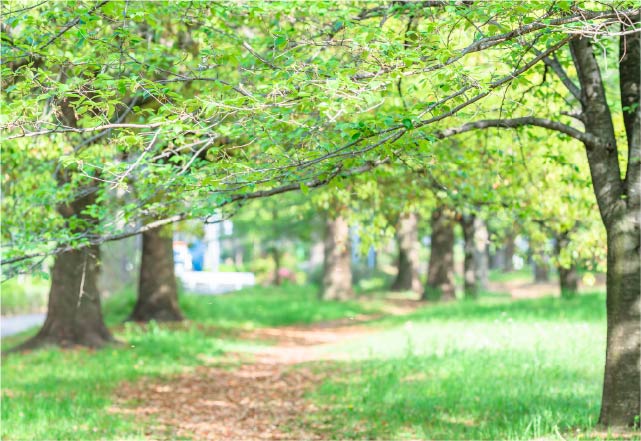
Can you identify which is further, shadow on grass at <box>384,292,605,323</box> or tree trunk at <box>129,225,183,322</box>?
tree trunk at <box>129,225,183,322</box>

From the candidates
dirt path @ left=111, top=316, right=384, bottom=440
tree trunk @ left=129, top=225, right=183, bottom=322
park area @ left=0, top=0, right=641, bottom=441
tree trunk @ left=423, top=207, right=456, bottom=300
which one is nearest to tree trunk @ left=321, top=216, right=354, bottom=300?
tree trunk @ left=423, top=207, right=456, bottom=300

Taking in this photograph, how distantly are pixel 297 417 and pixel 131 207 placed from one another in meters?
3.74

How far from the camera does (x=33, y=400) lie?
9.02 metres

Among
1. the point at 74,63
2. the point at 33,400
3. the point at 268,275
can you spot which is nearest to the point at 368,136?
the point at 74,63

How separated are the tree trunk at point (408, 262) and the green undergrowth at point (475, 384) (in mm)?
14784

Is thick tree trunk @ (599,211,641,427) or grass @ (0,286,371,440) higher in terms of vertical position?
thick tree trunk @ (599,211,641,427)

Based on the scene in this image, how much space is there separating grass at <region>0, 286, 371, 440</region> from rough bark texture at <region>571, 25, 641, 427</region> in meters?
4.85

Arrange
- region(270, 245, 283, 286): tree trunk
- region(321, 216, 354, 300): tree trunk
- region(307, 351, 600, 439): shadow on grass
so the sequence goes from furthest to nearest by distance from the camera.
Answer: region(270, 245, 283, 286): tree trunk
region(321, 216, 354, 300): tree trunk
region(307, 351, 600, 439): shadow on grass

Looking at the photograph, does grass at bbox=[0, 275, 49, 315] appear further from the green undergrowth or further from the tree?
the tree

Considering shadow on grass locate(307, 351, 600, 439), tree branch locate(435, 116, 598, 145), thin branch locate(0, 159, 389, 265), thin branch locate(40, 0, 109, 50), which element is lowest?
shadow on grass locate(307, 351, 600, 439)

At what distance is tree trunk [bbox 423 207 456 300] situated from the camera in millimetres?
25859

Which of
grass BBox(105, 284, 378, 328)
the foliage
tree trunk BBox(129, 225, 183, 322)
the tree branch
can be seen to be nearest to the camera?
the foliage

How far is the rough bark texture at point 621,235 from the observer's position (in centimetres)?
657

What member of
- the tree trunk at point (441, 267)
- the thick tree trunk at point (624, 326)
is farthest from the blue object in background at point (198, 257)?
the thick tree trunk at point (624, 326)
